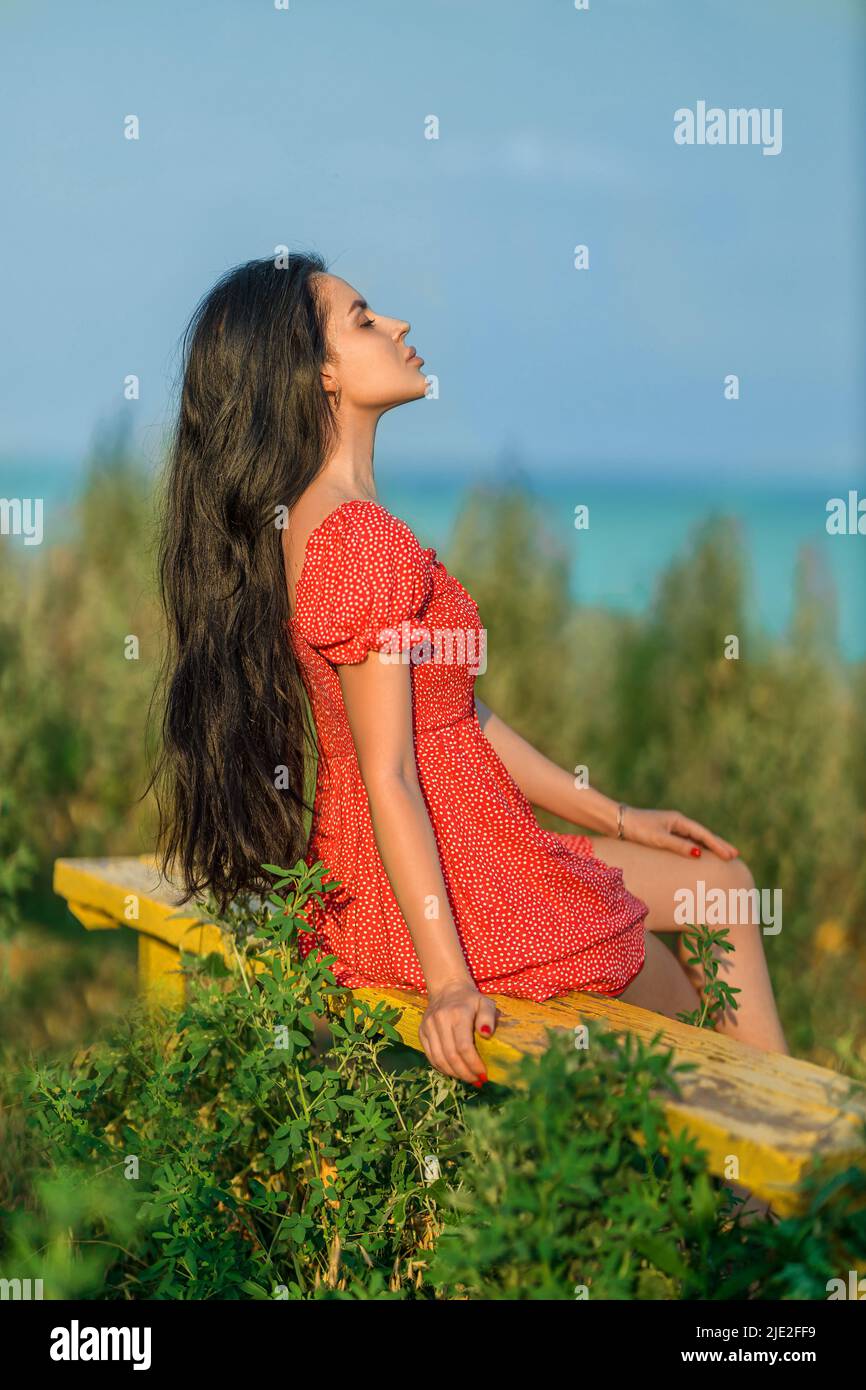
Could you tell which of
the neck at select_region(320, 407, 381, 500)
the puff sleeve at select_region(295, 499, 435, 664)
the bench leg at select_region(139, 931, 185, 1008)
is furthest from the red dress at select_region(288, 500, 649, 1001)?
the bench leg at select_region(139, 931, 185, 1008)

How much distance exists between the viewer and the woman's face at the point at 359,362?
2.63m

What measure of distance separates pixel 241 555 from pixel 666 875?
3.54 feet

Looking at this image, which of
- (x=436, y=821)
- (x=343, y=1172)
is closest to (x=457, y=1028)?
(x=343, y=1172)

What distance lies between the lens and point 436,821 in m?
2.57

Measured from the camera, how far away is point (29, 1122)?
2.68 metres

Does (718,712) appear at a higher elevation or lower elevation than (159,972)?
higher

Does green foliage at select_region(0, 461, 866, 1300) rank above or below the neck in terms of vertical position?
below

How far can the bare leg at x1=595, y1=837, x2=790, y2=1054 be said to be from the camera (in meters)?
2.85

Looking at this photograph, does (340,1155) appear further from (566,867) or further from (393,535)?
(393,535)

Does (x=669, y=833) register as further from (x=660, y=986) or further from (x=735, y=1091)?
(x=735, y=1091)

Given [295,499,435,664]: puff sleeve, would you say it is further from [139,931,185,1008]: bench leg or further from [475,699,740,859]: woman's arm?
[139,931,185,1008]: bench leg

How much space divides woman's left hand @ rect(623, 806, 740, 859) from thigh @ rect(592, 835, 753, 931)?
0.02 metres

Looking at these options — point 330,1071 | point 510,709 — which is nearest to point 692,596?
point 510,709

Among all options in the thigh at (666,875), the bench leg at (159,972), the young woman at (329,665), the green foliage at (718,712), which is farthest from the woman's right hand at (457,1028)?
the green foliage at (718,712)
